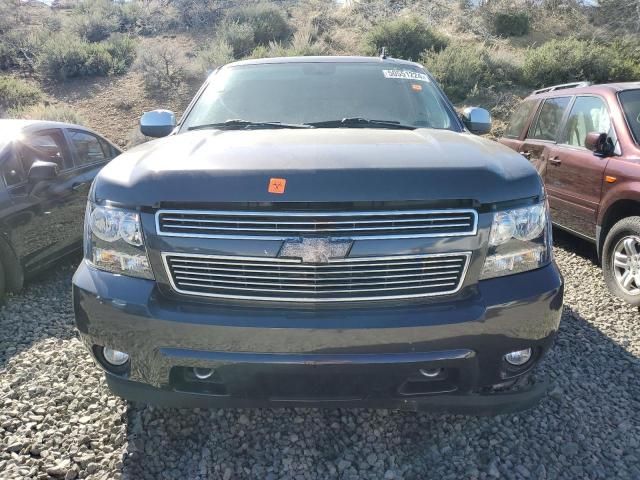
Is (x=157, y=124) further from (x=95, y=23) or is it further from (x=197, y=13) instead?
(x=197, y=13)

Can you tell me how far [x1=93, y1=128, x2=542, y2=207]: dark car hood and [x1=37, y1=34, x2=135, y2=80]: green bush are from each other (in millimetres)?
15120

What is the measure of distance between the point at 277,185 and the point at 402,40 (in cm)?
1617

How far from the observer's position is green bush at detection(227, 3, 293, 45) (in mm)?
18219

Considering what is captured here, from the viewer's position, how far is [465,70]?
14.4m

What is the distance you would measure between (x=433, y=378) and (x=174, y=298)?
118 cm

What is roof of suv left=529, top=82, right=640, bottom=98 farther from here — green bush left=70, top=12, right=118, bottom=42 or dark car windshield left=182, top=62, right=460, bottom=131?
green bush left=70, top=12, right=118, bottom=42

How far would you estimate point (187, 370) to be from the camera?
87.1 inches

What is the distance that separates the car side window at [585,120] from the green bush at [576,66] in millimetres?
10311

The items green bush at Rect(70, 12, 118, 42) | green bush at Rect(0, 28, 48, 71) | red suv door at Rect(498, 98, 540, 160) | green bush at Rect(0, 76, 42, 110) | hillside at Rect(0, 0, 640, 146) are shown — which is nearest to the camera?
red suv door at Rect(498, 98, 540, 160)

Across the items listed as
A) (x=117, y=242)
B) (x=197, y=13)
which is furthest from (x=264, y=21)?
(x=117, y=242)

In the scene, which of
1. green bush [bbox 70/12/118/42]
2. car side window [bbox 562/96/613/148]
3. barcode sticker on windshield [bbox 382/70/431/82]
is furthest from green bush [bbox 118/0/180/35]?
barcode sticker on windshield [bbox 382/70/431/82]

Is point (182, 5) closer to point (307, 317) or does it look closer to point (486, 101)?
point (486, 101)

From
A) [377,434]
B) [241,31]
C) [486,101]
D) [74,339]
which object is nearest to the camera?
[377,434]

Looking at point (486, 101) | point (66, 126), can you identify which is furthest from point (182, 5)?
point (66, 126)
